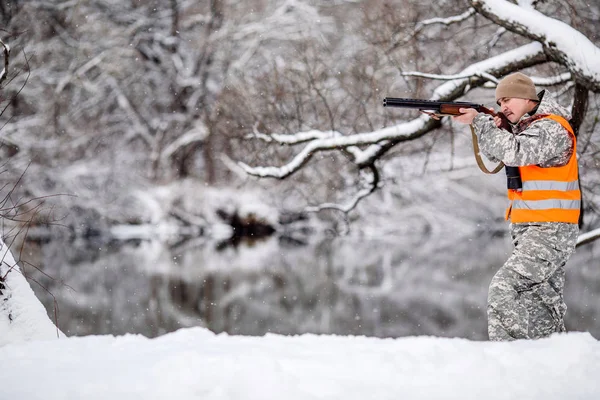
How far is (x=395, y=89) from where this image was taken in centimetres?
1152

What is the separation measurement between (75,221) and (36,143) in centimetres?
255

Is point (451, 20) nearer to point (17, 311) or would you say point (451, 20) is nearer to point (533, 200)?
point (533, 200)

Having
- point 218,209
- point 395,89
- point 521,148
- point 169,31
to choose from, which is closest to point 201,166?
point 218,209

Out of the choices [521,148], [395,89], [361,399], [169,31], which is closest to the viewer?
[361,399]

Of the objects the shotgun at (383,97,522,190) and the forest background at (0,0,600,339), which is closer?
the shotgun at (383,97,522,190)

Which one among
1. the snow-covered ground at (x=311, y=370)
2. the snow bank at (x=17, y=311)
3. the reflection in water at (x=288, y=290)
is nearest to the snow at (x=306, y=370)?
the snow-covered ground at (x=311, y=370)

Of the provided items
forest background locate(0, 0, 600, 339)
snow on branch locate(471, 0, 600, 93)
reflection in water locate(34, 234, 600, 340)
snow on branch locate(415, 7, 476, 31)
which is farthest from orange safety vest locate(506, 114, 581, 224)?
snow on branch locate(415, 7, 476, 31)

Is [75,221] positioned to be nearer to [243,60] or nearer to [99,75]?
[99,75]

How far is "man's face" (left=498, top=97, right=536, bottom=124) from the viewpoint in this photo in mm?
3039

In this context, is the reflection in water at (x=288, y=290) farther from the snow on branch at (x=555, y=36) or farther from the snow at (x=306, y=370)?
the snow at (x=306, y=370)

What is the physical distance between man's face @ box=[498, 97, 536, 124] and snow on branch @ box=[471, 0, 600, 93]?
3.10 metres

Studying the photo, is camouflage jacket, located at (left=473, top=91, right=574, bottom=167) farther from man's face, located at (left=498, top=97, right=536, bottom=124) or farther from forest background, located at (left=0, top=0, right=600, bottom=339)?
forest background, located at (left=0, top=0, right=600, bottom=339)

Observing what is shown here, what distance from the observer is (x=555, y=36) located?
5797 millimetres

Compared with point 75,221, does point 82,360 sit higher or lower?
higher
